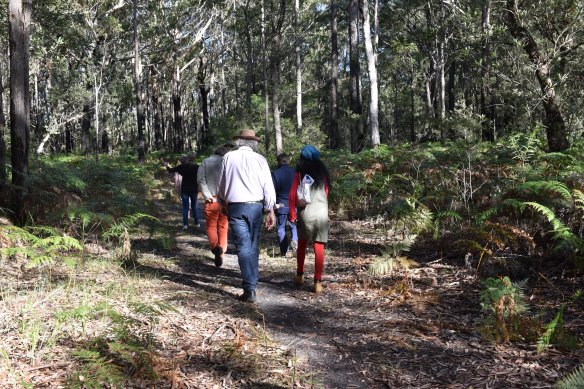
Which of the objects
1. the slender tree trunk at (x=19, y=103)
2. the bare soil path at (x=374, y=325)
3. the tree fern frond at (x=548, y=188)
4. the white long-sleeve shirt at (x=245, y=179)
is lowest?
the bare soil path at (x=374, y=325)

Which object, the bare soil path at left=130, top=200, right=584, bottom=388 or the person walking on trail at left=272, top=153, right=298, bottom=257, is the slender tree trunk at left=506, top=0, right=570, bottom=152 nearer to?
A: the bare soil path at left=130, top=200, right=584, bottom=388

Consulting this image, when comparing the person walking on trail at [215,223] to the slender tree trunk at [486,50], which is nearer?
the person walking on trail at [215,223]

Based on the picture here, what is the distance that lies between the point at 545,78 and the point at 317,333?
280 inches

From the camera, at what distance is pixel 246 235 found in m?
5.05

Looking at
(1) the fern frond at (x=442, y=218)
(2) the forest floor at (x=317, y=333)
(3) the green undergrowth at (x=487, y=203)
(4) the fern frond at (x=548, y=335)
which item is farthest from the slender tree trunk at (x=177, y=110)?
(4) the fern frond at (x=548, y=335)

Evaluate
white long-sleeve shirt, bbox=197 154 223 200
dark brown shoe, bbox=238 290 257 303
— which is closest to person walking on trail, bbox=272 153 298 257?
white long-sleeve shirt, bbox=197 154 223 200

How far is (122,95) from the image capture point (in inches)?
1656

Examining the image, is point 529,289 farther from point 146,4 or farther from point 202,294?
point 146,4

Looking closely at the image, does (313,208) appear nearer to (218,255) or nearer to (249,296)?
(249,296)

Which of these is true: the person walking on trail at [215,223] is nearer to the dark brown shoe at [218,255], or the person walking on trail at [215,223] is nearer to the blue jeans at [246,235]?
the dark brown shoe at [218,255]

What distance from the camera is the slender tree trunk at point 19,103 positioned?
752 centimetres

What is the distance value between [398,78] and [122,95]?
30143 millimetres

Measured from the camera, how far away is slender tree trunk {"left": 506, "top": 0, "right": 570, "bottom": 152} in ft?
28.4

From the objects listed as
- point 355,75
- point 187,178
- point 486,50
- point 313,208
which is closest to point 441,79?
point 355,75
